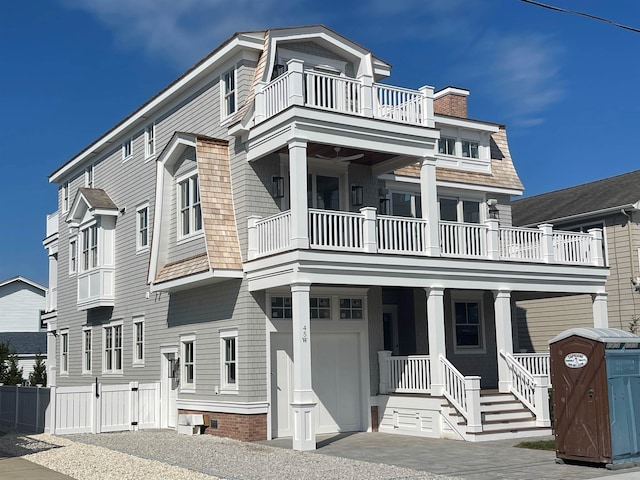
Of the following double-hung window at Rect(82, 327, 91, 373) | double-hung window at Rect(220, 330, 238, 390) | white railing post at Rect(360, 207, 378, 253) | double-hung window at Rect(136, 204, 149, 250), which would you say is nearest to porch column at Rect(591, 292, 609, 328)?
white railing post at Rect(360, 207, 378, 253)

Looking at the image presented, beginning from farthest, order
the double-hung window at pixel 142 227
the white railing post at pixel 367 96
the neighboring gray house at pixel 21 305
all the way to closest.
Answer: the neighboring gray house at pixel 21 305, the double-hung window at pixel 142 227, the white railing post at pixel 367 96

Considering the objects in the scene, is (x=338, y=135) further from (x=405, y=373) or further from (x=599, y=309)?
(x=599, y=309)

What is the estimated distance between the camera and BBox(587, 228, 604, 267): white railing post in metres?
21.6

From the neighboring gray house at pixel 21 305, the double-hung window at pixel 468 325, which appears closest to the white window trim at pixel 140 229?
the double-hung window at pixel 468 325

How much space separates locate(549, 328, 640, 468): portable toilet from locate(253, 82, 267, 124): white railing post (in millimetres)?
8443

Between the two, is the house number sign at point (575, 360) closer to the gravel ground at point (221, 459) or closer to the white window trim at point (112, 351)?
the gravel ground at point (221, 459)

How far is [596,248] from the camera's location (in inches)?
854

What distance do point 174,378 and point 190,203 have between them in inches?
189

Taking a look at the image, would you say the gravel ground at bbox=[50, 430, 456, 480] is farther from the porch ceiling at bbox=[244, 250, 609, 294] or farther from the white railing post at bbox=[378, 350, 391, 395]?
the white railing post at bbox=[378, 350, 391, 395]

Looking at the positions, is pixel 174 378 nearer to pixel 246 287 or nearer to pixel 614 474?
pixel 246 287

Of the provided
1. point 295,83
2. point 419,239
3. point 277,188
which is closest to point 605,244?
point 419,239

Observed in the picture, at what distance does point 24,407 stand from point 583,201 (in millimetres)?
19653

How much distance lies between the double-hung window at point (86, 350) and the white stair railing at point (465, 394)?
14.6 meters

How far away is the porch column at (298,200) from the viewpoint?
16719 millimetres
